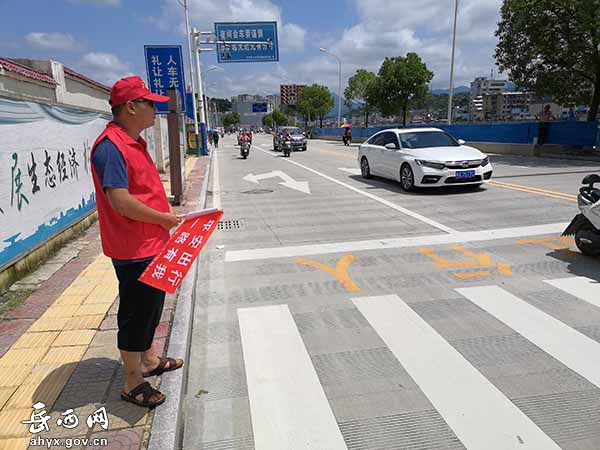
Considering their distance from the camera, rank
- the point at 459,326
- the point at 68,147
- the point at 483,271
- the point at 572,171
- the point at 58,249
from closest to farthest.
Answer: the point at 459,326 → the point at 483,271 → the point at 58,249 → the point at 68,147 → the point at 572,171

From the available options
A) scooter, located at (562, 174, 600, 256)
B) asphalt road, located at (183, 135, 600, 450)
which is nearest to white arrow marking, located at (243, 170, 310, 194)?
asphalt road, located at (183, 135, 600, 450)

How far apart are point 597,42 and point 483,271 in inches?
657

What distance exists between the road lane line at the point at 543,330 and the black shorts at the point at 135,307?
2.86m

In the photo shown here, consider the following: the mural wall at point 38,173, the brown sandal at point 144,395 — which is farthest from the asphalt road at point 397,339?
the mural wall at point 38,173

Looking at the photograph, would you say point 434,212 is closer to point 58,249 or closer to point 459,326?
point 459,326

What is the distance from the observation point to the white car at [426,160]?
996cm

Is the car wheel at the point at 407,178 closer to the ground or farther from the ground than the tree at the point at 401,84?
closer to the ground

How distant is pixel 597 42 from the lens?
1683 cm

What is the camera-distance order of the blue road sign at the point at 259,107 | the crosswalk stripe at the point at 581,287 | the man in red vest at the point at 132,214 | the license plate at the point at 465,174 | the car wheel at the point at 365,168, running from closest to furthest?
the man in red vest at the point at 132,214 → the crosswalk stripe at the point at 581,287 → the license plate at the point at 465,174 → the car wheel at the point at 365,168 → the blue road sign at the point at 259,107

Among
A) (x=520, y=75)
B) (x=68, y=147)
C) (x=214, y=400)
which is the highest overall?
(x=520, y=75)

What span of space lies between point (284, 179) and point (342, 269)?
31.5ft

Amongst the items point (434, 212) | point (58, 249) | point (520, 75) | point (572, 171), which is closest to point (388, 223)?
point (434, 212)

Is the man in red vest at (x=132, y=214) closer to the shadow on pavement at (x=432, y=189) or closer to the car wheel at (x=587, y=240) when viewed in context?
the car wheel at (x=587, y=240)

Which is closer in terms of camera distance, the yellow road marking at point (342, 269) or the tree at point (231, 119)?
the yellow road marking at point (342, 269)
